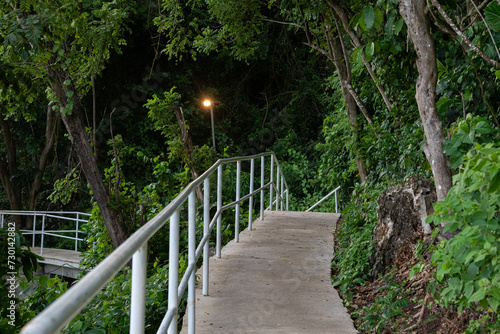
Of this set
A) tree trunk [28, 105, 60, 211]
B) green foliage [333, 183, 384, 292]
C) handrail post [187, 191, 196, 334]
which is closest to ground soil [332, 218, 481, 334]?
green foliage [333, 183, 384, 292]

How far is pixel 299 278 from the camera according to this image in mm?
4945

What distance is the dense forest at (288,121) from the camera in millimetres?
3139

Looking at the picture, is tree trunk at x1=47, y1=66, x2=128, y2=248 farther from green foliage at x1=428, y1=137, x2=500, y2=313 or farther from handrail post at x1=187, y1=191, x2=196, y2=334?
green foliage at x1=428, y1=137, x2=500, y2=313

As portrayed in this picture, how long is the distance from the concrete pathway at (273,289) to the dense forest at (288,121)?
253 mm

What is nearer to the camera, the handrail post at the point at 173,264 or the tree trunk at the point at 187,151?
the handrail post at the point at 173,264

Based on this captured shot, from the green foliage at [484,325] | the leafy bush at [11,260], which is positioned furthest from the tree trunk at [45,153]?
the green foliage at [484,325]

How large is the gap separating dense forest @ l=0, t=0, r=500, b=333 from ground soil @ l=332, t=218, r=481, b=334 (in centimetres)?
2

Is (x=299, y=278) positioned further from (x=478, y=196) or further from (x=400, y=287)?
(x=478, y=196)

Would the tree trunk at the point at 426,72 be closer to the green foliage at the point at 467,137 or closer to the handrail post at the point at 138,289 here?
the green foliage at the point at 467,137

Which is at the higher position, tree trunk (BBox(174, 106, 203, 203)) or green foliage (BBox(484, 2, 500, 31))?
green foliage (BBox(484, 2, 500, 31))

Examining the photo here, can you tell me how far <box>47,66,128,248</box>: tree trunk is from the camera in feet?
26.7

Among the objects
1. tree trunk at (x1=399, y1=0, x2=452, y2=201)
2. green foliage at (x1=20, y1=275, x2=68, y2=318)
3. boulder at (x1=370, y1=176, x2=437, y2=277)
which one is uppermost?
tree trunk at (x1=399, y1=0, x2=452, y2=201)

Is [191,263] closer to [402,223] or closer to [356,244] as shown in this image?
[402,223]

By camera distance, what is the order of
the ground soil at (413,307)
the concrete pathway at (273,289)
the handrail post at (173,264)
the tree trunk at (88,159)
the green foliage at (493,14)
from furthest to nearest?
the tree trunk at (88,159), the concrete pathway at (273,289), the ground soil at (413,307), the green foliage at (493,14), the handrail post at (173,264)
